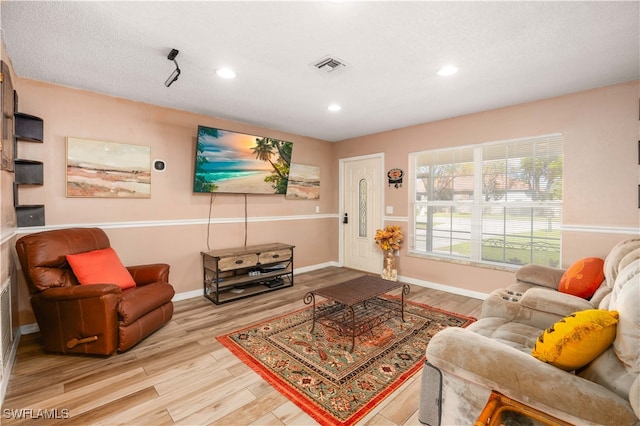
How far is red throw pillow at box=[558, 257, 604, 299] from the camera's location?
2271mm

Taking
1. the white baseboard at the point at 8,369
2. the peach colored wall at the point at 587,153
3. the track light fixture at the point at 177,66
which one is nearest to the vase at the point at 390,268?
the peach colored wall at the point at 587,153

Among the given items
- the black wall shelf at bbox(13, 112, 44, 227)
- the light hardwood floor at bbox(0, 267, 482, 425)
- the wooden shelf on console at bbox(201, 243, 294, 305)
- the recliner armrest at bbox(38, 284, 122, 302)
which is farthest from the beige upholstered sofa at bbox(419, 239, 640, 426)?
the black wall shelf at bbox(13, 112, 44, 227)

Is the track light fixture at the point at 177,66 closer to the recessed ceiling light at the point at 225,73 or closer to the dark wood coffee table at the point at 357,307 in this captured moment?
the recessed ceiling light at the point at 225,73

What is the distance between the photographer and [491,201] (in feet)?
12.6

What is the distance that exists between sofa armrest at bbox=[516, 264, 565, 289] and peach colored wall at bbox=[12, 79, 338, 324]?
11.0 feet

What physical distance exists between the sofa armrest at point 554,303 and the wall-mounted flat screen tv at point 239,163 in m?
3.49

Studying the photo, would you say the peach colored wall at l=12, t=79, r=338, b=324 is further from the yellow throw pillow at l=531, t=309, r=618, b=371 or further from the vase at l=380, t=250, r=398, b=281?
the yellow throw pillow at l=531, t=309, r=618, b=371

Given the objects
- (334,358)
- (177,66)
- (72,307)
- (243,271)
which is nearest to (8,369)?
(72,307)

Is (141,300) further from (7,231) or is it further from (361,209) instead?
(361,209)

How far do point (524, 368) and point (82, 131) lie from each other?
4184mm

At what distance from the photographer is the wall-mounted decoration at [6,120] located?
2.05 meters

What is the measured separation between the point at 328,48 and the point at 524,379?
2.35 meters

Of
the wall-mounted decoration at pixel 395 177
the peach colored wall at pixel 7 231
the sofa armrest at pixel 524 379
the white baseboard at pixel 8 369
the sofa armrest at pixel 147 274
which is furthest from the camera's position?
the wall-mounted decoration at pixel 395 177

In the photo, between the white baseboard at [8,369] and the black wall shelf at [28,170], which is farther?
the black wall shelf at [28,170]
